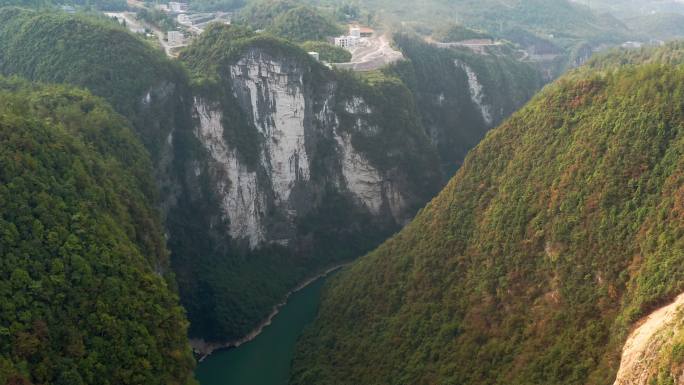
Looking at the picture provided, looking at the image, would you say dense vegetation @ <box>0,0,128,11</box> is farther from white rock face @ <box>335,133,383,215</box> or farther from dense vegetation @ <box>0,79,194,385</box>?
dense vegetation @ <box>0,79,194,385</box>

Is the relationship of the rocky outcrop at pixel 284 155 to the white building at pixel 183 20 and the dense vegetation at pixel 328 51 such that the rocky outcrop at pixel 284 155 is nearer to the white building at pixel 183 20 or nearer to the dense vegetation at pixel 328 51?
the dense vegetation at pixel 328 51

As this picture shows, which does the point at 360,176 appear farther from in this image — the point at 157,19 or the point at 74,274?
the point at 74,274

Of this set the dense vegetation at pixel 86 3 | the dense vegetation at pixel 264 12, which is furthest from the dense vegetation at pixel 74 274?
the dense vegetation at pixel 264 12

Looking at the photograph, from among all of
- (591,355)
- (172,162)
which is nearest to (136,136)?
(172,162)

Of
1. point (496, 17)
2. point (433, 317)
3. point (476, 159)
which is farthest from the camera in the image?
point (496, 17)

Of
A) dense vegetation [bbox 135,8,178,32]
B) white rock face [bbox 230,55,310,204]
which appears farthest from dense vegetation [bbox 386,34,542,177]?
dense vegetation [bbox 135,8,178,32]

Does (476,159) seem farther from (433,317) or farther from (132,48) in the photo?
(132,48)
